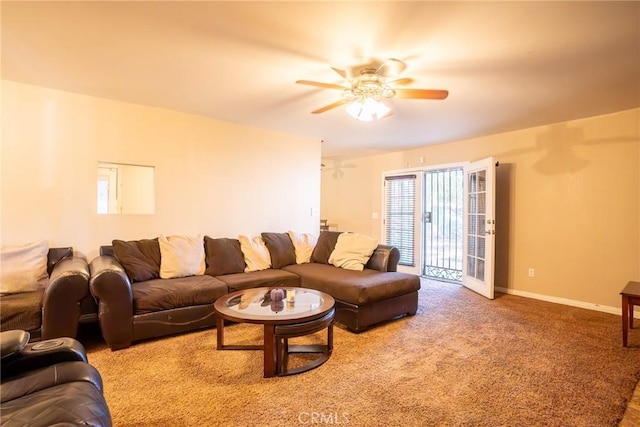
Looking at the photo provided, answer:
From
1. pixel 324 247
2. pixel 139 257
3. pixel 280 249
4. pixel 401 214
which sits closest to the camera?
pixel 139 257

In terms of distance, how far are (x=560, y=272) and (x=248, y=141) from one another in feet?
14.8

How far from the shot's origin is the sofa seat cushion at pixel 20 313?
7.72 feet

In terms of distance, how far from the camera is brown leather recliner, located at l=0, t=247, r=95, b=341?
2.38 meters

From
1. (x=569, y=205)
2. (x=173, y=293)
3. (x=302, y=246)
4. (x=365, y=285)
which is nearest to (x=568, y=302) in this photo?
(x=569, y=205)

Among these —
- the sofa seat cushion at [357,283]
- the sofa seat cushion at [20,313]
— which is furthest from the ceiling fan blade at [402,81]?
the sofa seat cushion at [20,313]

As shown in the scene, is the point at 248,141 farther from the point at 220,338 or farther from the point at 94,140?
the point at 220,338

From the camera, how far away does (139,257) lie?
11.0 feet

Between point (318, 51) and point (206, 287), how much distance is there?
2.32m

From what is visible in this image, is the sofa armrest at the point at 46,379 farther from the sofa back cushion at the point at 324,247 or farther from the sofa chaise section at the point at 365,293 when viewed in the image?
the sofa back cushion at the point at 324,247

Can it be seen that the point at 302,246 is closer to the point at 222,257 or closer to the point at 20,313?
the point at 222,257

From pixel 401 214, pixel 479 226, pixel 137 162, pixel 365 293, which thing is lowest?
pixel 365 293

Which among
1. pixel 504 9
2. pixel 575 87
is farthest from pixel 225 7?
pixel 575 87

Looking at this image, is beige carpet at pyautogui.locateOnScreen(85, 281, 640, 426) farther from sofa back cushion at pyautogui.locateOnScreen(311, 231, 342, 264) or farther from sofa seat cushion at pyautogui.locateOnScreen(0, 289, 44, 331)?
sofa back cushion at pyautogui.locateOnScreen(311, 231, 342, 264)

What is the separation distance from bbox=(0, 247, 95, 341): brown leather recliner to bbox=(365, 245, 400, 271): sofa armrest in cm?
285
